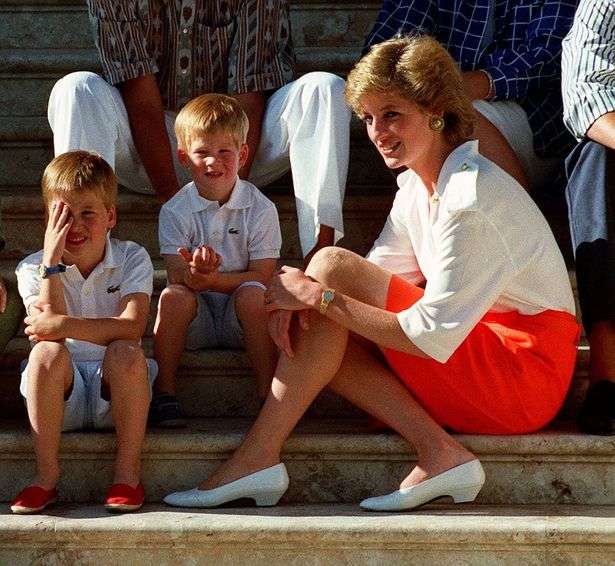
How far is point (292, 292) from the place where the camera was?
8.08ft

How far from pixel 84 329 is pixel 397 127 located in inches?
29.9

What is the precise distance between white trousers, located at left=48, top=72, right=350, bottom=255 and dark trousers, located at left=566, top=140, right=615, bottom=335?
0.60 meters

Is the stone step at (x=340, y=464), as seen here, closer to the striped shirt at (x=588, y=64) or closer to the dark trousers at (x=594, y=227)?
the dark trousers at (x=594, y=227)

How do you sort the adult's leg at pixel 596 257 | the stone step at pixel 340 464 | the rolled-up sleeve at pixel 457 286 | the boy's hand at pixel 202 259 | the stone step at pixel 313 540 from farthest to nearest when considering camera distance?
1. the boy's hand at pixel 202 259
2. the adult's leg at pixel 596 257
3. the stone step at pixel 340 464
4. the rolled-up sleeve at pixel 457 286
5. the stone step at pixel 313 540

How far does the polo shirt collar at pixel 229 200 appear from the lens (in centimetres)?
294

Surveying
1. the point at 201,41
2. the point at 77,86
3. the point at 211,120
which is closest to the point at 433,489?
the point at 211,120

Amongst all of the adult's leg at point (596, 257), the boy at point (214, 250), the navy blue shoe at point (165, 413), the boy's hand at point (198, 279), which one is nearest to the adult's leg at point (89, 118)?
the boy at point (214, 250)

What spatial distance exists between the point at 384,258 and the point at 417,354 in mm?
379

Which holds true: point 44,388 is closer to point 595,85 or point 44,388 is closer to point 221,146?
point 221,146

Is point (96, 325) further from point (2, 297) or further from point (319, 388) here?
point (319, 388)

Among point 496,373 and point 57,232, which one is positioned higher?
point 57,232

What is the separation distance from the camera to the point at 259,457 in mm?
2471

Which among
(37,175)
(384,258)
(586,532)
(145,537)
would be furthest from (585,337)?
(37,175)

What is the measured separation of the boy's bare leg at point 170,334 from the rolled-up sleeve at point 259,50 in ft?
2.45
